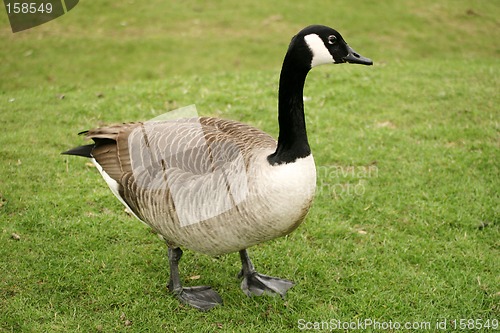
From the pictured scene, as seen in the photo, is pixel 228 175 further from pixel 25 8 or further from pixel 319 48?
pixel 25 8

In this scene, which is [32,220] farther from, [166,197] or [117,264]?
[166,197]

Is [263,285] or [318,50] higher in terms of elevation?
[318,50]

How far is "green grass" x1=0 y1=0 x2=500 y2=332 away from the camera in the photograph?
159 inches

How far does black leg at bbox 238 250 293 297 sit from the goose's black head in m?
1.67

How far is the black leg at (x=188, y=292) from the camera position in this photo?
4012 millimetres

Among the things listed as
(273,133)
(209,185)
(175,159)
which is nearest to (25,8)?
(273,133)

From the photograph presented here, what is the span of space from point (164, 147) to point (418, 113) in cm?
444

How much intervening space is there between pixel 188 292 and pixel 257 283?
1.83 ft

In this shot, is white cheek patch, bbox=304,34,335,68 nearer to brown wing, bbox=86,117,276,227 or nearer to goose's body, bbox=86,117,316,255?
goose's body, bbox=86,117,316,255

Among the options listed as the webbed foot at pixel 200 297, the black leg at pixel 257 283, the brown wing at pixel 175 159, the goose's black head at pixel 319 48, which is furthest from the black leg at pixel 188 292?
the goose's black head at pixel 319 48

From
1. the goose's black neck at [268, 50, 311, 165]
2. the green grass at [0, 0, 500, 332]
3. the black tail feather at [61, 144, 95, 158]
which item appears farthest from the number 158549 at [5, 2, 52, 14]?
the goose's black neck at [268, 50, 311, 165]

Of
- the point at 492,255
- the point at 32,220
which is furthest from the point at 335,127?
the point at 32,220

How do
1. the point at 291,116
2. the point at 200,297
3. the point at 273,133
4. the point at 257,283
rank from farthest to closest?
the point at 273,133, the point at 257,283, the point at 200,297, the point at 291,116

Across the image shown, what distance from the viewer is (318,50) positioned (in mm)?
3461
